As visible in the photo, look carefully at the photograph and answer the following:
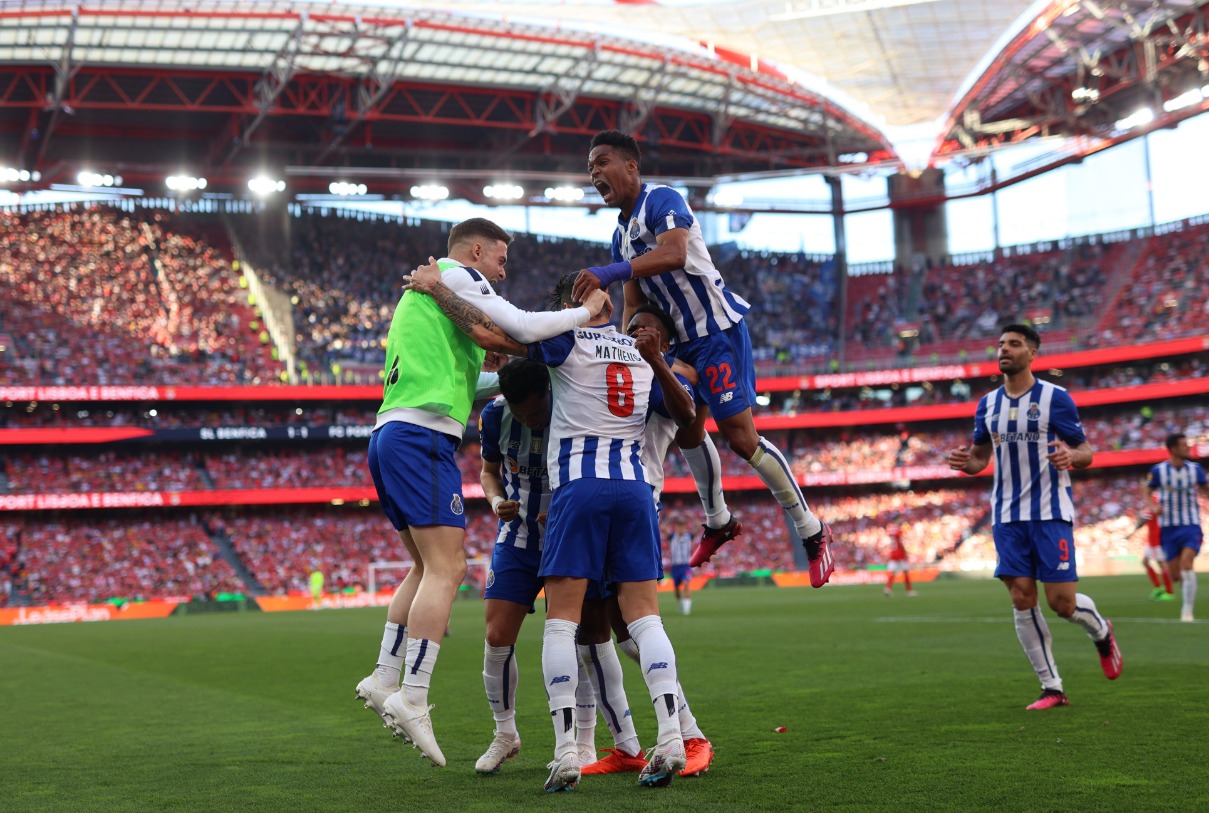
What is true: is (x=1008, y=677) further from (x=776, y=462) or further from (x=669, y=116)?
(x=669, y=116)

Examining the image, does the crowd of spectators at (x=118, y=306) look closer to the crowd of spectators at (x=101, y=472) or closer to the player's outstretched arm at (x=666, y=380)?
the crowd of spectators at (x=101, y=472)

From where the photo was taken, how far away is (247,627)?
25.2 metres

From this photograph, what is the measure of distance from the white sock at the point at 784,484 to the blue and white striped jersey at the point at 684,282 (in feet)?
2.87

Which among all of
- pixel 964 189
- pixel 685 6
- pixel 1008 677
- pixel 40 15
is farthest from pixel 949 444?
pixel 1008 677

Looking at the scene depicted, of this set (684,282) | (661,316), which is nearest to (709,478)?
(661,316)

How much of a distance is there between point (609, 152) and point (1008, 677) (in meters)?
5.93

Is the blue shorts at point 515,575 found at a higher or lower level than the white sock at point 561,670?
higher

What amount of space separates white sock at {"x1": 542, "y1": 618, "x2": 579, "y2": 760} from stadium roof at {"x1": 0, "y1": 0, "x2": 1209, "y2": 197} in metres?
35.2

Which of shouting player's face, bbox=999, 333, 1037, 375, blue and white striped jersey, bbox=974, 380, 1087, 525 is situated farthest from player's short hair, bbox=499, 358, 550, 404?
shouting player's face, bbox=999, 333, 1037, 375

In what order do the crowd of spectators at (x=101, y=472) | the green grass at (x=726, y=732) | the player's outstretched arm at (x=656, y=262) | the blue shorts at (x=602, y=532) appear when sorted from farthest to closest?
the crowd of spectators at (x=101, y=472) < the player's outstretched arm at (x=656, y=262) < the blue shorts at (x=602, y=532) < the green grass at (x=726, y=732)

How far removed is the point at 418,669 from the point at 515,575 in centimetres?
82

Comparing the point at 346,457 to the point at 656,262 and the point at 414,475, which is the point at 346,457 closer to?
the point at 656,262

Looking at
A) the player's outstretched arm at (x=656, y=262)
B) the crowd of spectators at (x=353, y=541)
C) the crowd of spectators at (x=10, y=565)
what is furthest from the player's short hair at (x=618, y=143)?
the crowd of spectators at (x=10, y=565)

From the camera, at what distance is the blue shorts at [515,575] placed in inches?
251
